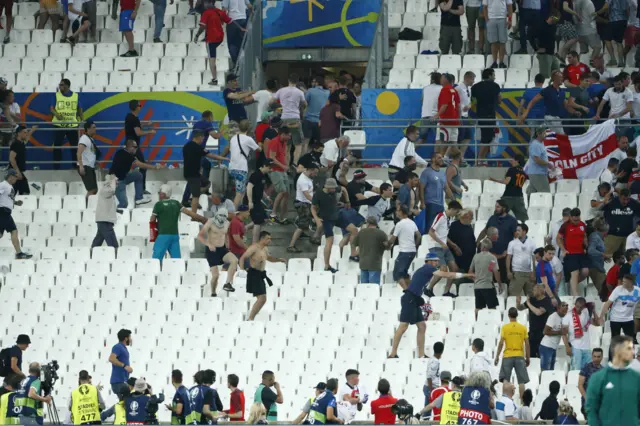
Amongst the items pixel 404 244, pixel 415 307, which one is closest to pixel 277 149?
pixel 404 244

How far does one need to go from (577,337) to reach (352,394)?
11.2 feet

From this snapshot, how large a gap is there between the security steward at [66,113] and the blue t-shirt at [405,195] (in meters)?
5.53

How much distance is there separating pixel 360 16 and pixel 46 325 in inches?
357

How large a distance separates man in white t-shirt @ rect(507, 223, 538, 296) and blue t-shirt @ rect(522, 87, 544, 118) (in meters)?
4.04

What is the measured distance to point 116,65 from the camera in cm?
2877

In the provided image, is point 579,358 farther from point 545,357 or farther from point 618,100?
point 618,100

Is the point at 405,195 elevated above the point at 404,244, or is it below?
above

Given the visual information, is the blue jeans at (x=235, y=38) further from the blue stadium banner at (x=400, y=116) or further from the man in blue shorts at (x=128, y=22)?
the blue stadium banner at (x=400, y=116)

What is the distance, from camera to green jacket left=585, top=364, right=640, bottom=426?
13430mm

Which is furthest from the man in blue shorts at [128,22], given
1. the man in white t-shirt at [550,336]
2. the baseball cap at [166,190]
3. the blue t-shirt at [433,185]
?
the man in white t-shirt at [550,336]

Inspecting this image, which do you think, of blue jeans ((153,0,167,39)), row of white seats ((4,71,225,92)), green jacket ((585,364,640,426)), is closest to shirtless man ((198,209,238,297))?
row of white seats ((4,71,225,92))

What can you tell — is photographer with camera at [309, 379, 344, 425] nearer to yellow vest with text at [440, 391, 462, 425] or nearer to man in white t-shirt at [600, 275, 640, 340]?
yellow vest with text at [440, 391, 462, 425]

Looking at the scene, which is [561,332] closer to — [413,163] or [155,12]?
[413,163]

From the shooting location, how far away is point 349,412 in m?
19.7
